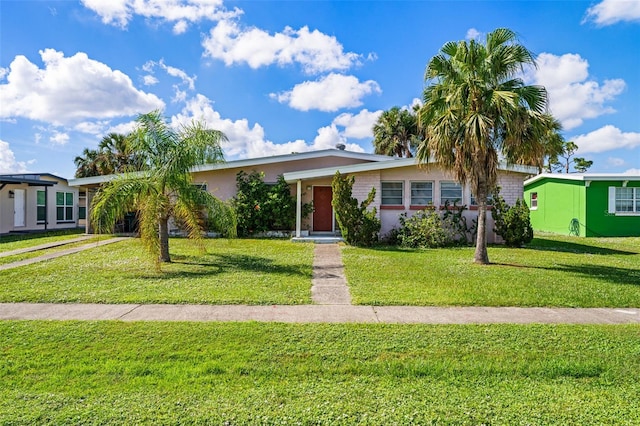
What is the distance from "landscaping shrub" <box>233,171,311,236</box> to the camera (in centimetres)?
1652

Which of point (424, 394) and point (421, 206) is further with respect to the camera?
point (421, 206)

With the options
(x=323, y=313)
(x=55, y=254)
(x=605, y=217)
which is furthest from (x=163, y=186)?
(x=605, y=217)

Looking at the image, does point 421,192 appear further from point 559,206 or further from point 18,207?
point 18,207

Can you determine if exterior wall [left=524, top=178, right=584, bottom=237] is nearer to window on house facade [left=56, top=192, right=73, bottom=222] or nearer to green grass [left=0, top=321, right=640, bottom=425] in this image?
green grass [left=0, top=321, right=640, bottom=425]

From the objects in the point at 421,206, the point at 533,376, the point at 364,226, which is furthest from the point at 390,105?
the point at 533,376

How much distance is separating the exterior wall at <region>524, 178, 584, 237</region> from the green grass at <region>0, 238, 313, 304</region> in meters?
15.2

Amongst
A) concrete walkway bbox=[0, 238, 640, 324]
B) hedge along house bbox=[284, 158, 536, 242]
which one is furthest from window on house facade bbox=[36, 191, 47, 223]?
concrete walkway bbox=[0, 238, 640, 324]

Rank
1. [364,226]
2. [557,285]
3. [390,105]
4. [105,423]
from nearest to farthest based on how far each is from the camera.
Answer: [105,423] → [557,285] → [364,226] → [390,105]

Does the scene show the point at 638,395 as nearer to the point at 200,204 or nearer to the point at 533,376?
the point at 533,376

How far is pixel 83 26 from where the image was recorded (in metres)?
12.5

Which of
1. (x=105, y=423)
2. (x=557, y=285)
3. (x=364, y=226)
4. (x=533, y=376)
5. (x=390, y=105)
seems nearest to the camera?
(x=105, y=423)

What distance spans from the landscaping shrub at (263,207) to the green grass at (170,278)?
403 cm

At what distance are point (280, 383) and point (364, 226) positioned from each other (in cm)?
1076

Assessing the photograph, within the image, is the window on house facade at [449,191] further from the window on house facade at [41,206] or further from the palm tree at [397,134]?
the window on house facade at [41,206]
